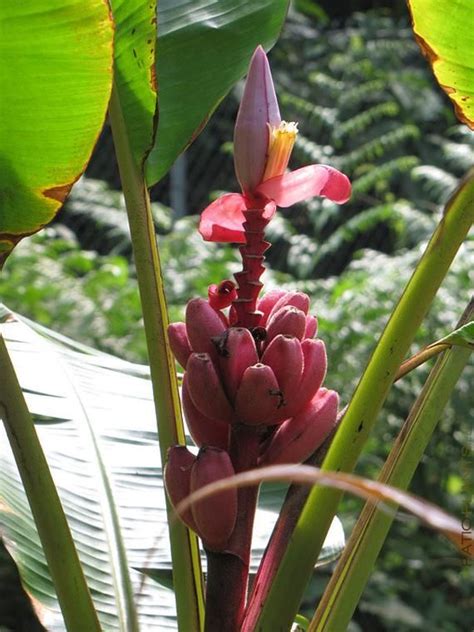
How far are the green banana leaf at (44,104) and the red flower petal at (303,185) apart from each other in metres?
0.12

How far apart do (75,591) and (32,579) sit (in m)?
0.17

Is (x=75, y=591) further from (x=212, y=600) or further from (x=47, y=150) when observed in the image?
(x=47, y=150)

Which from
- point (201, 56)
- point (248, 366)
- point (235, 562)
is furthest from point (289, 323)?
point (201, 56)

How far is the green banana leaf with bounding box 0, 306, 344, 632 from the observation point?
791mm

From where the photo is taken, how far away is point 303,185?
62cm

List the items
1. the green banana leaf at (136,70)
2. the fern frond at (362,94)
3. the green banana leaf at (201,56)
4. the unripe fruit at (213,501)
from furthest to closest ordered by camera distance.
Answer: the fern frond at (362,94), the green banana leaf at (201,56), the green banana leaf at (136,70), the unripe fruit at (213,501)

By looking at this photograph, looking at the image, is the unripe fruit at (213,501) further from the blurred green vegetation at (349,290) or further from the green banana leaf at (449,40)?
the blurred green vegetation at (349,290)

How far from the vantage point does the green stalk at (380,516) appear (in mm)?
625

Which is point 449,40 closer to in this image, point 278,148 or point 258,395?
point 278,148

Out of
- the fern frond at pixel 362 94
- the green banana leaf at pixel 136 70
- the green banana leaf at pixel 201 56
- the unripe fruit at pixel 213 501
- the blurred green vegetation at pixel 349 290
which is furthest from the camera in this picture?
the fern frond at pixel 362 94

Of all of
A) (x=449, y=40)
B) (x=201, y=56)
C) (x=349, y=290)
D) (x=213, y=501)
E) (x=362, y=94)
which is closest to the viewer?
(x=213, y=501)

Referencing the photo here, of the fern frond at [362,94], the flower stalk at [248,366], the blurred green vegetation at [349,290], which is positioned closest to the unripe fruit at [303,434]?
the flower stalk at [248,366]

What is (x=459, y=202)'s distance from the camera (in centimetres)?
60

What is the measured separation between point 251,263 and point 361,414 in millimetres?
112
